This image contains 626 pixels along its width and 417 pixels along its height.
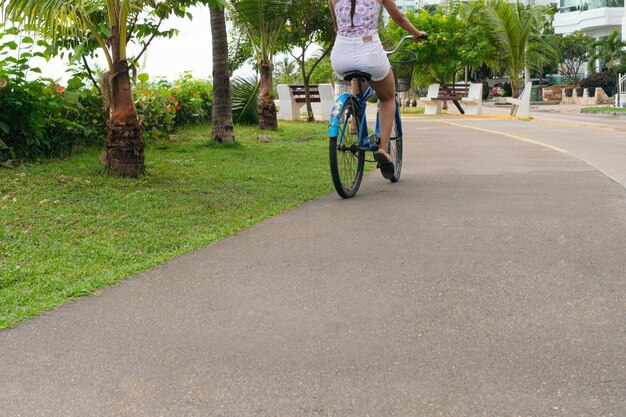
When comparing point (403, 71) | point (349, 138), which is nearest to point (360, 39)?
point (349, 138)

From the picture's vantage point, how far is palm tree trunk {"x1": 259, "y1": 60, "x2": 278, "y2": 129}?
1500 centimetres

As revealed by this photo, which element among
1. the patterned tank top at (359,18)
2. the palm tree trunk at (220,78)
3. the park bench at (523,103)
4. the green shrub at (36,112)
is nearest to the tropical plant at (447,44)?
the park bench at (523,103)

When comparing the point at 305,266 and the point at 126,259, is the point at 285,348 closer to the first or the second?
the point at 305,266

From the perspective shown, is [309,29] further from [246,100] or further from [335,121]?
[335,121]

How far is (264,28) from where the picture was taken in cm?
1462

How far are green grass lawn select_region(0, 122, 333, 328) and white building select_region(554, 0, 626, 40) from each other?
47138 millimetres

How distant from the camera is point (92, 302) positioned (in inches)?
151

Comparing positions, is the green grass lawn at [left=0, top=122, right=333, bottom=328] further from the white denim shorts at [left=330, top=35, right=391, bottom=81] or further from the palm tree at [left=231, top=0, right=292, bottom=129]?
the palm tree at [left=231, top=0, right=292, bottom=129]

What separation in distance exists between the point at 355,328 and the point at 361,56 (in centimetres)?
352

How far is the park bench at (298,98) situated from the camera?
20.6 meters

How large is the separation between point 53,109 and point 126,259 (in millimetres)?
4550

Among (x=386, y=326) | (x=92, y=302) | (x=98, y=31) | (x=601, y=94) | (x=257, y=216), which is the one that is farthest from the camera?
(x=601, y=94)

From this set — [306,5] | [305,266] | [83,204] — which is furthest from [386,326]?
[306,5]

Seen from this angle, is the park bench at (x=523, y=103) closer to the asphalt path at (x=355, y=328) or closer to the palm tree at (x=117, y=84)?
the palm tree at (x=117, y=84)
